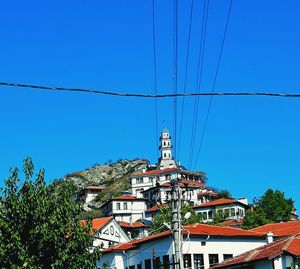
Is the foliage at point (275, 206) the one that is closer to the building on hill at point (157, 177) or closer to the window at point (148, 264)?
the building on hill at point (157, 177)

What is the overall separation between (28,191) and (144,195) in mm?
117589

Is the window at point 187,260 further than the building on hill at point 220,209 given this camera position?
No

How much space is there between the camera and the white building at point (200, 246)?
47.1 meters

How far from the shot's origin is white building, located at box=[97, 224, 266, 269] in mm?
47062

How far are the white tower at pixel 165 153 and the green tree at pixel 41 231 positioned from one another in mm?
135354

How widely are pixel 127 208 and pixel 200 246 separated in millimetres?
85372

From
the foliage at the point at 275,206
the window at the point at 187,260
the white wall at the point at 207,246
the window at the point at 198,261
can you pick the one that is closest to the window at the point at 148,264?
the white wall at the point at 207,246

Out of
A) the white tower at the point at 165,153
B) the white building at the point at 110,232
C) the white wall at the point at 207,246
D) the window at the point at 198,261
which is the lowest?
the window at the point at 198,261

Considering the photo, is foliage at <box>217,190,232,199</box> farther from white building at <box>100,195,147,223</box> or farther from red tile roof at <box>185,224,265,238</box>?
red tile roof at <box>185,224,265,238</box>

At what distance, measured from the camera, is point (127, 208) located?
5207 inches

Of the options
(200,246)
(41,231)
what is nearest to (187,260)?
(200,246)

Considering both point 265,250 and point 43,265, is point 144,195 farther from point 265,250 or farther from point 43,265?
point 43,265

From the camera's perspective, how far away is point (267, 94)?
48.4 feet

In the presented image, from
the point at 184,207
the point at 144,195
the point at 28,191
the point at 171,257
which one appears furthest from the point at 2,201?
the point at 144,195
